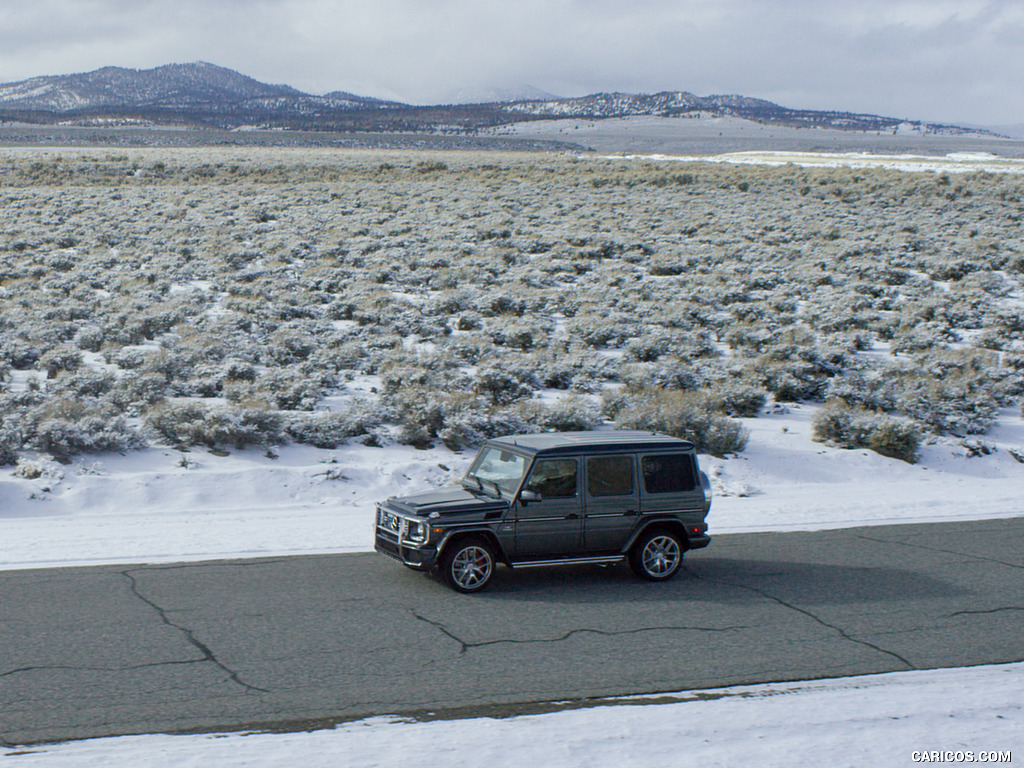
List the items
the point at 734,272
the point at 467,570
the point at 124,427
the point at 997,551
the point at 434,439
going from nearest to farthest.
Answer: the point at 467,570
the point at 997,551
the point at 124,427
the point at 434,439
the point at 734,272

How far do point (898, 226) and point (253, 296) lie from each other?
1117 inches

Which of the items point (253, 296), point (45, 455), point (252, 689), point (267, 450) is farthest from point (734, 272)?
point (252, 689)

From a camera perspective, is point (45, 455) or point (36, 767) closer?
point (36, 767)

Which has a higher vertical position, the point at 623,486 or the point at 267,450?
the point at 623,486

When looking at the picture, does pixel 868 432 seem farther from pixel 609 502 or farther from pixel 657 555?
pixel 609 502

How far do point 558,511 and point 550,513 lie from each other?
0.28ft

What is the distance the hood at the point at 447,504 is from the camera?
9.16 m

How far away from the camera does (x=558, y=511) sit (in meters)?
9.46

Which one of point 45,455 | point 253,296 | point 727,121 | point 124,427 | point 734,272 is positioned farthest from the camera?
point 727,121

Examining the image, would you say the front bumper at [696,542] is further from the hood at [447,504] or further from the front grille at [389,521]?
the front grille at [389,521]

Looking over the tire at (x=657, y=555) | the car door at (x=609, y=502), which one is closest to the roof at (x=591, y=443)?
the car door at (x=609, y=502)

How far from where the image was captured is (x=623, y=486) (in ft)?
32.0

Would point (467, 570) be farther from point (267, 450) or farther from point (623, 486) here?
point (267, 450)

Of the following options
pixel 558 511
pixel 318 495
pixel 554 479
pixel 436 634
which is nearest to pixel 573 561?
pixel 558 511
